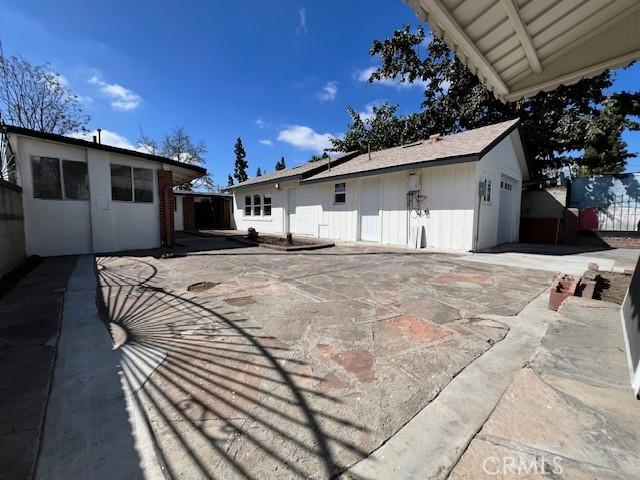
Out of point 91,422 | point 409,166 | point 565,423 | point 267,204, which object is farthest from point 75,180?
point 565,423

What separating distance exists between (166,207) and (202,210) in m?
13.5

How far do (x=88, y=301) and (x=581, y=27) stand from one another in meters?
6.52

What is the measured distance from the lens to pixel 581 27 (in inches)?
93.2

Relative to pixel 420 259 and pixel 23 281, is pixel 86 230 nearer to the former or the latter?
pixel 23 281

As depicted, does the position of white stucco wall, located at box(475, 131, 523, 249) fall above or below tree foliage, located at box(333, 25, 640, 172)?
below

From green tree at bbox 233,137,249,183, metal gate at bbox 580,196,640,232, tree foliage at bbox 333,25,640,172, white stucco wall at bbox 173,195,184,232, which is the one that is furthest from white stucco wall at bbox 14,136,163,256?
green tree at bbox 233,137,249,183

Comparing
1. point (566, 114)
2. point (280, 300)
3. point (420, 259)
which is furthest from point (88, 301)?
point (566, 114)

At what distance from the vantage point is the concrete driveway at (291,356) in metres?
1.55

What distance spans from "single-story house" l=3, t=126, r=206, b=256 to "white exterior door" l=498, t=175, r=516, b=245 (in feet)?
41.5

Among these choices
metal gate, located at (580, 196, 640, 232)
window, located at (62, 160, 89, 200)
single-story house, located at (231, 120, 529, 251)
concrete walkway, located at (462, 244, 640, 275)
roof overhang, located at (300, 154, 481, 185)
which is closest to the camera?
concrete walkway, located at (462, 244, 640, 275)

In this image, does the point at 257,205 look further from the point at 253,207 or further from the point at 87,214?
the point at 87,214

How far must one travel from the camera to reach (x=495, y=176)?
10.3 meters

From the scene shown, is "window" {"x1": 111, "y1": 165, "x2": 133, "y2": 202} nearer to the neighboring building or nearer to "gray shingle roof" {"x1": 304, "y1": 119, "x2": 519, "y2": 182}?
"gray shingle roof" {"x1": 304, "y1": 119, "x2": 519, "y2": 182}

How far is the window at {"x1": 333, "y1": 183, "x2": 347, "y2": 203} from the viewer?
12992mm
